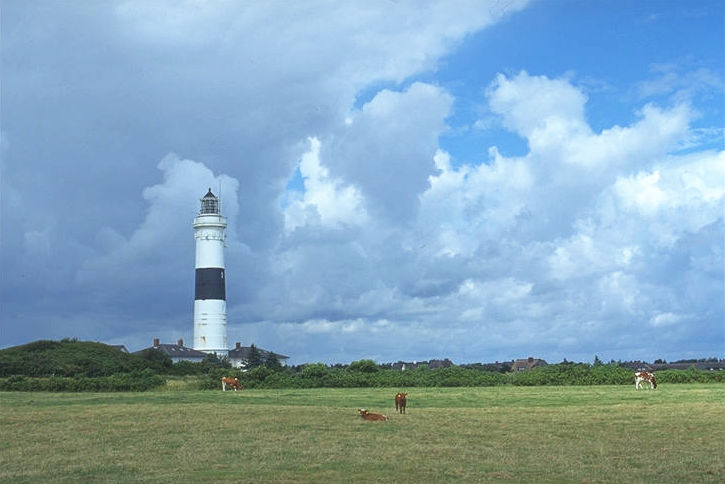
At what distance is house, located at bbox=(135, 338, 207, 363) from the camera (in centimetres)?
7950

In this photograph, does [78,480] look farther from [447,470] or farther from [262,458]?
[447,470]

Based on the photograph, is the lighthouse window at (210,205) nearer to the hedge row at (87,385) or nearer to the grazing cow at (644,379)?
the hedge row at (87,385)

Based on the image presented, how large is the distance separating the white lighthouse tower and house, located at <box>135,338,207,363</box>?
192 centimetres

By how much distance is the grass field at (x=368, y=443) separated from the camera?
15.2m

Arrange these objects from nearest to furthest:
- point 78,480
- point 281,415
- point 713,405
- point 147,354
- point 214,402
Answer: point 78,480 → point 281,415 → point 713,405 → point 214,402 → point 147,354

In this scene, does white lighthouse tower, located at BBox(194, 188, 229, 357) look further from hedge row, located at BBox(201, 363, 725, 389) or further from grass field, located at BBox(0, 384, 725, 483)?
grass field, located at BBox(0, 384, 725, 483)

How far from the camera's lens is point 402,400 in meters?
27.9

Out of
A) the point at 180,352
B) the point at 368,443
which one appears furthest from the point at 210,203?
the point at 368,443

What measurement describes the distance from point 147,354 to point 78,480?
6226 centimetres

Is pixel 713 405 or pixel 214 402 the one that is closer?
pixel 713 405

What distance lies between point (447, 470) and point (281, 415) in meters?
12.4

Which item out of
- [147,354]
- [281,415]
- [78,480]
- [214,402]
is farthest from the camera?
[147,354]

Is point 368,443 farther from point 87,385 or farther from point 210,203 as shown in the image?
point 210,203

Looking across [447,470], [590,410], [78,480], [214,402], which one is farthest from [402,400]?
[78,480]
